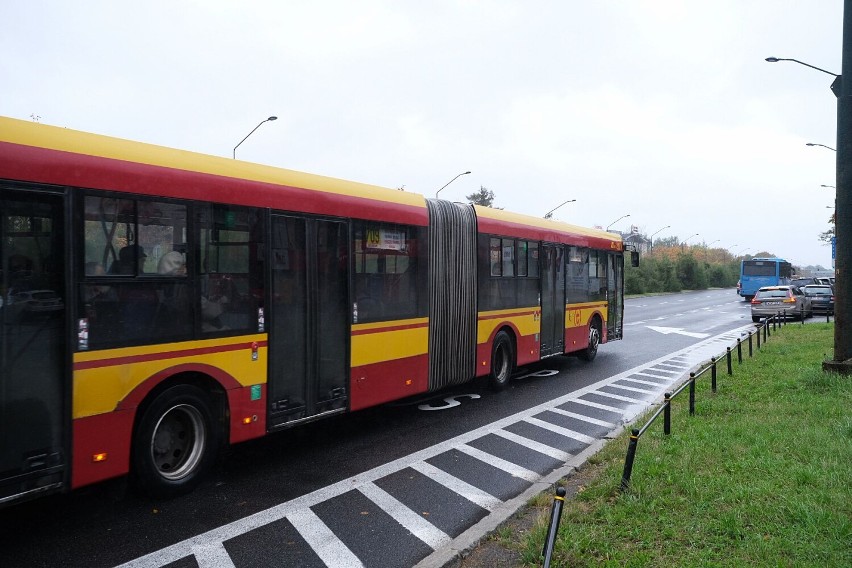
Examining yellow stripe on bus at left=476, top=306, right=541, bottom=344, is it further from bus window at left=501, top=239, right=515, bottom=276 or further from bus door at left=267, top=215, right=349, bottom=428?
bus door at left=267, top=215, right=349, bottom=428

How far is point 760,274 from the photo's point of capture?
50469 millimetres

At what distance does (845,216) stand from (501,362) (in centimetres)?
654

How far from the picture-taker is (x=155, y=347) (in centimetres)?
594

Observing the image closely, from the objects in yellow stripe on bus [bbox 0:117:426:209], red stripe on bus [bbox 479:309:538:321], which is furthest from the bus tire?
red stripe on bus [bbox 479:309:538:321]

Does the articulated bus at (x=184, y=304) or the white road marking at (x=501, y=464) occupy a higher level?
the articulated bus at (x=184, y=304)

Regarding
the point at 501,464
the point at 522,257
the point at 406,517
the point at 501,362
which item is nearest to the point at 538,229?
the point at 522,257

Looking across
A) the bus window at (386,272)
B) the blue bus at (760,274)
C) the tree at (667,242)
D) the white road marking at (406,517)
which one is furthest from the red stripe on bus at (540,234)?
the tree at (667,242)

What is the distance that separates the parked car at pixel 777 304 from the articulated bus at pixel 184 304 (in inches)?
961

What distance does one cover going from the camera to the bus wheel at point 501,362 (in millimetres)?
11930

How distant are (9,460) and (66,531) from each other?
0.96 meters

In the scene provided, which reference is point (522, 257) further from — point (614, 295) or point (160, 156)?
point (160, 156)

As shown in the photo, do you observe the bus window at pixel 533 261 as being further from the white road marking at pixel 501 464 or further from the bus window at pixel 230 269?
the bus window at pixel 230 269

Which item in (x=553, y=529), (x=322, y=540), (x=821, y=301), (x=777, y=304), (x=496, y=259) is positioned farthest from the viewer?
(x=821, y=301)

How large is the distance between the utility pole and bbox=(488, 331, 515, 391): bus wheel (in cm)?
549
